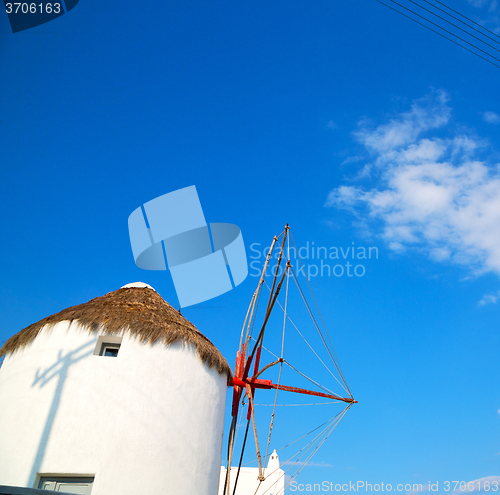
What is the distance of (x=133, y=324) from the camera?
418 inches

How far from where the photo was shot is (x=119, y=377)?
9.83m

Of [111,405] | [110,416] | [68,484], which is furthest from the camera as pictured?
[111,405]

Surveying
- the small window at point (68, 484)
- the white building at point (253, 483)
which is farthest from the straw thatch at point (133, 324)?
the white building at point (253, 483)

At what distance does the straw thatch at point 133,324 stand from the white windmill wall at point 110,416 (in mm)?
228

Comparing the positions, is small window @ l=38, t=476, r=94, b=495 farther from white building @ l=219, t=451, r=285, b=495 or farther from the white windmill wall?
white building @ l=219, t=451, r=285, b=495

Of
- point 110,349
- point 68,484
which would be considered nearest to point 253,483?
point 110,349

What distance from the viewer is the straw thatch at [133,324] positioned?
34.5 ft

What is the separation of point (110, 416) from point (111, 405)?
0.75ft

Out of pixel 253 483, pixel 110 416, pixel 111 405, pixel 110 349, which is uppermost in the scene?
pixel 110 349

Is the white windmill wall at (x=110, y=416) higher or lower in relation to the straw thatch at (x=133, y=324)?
lower

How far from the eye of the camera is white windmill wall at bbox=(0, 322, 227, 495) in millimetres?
8906

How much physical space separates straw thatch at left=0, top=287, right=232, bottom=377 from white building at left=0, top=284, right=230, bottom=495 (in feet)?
0.09

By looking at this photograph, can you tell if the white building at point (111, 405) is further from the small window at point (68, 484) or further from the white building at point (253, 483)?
the white building at point (253, 483)

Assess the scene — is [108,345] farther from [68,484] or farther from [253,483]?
[253,483]
